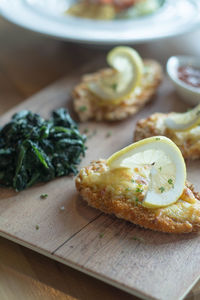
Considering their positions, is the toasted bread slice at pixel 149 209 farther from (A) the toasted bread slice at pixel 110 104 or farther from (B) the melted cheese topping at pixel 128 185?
(A) the toasted bread slice at pixel 110 104

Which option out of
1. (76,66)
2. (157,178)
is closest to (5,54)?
(76,66)

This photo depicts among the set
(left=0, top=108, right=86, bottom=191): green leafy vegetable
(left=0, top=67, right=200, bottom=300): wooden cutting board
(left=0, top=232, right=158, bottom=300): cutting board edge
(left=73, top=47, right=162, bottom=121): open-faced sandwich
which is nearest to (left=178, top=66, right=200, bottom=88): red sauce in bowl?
(left=73, top=47, right=162, bottom=121): open-faced sandwich

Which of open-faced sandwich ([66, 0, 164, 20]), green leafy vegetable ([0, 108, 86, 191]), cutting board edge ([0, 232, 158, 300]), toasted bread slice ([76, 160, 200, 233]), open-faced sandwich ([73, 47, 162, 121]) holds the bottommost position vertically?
cutting board edge ([0, 232, 158, 300])

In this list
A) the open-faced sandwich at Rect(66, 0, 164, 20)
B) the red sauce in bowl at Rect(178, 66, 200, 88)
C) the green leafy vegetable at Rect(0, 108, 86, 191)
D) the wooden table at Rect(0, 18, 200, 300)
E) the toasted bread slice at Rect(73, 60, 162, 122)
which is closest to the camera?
the wooden table at Rect(0, 18, 200, 300)

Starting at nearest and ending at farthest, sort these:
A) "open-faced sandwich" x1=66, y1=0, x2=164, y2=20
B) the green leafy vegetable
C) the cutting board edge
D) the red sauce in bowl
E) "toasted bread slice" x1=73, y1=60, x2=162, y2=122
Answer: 1. the cutting board edge
2. the green leafy vegetable
3. "toasted bread slice" x1=73, y1=60, x2=162, y2=122
4. the red sauce in bowl
5. "open-faced sandwich" x1=66, y1=0, x2=164, y2=20

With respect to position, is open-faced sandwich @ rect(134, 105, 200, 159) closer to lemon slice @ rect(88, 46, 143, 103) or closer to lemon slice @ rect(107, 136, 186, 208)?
lemon slice @ rect(88, 46, 143, 103)

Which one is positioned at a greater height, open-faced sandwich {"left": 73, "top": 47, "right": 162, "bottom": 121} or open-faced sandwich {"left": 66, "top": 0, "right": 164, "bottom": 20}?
open-faced sandwich {"left": 66, "top": 0, "right": 164, "bottom": 20}

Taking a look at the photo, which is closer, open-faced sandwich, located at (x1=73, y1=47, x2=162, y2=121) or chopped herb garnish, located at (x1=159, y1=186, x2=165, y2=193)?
chopped herb garnish, located at (x1=159, y1=186, x2=165, y2=193)

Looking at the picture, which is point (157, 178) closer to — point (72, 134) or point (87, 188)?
point (87, 188)

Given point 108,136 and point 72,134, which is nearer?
point 72,134
